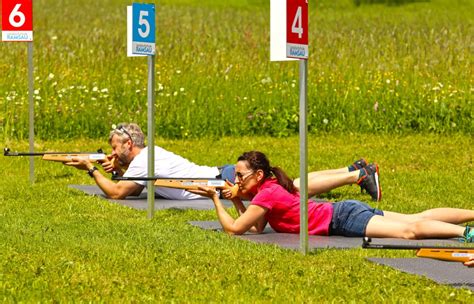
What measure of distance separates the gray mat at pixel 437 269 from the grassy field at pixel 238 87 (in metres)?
11.0

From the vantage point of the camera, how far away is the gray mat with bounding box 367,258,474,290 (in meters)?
9.26

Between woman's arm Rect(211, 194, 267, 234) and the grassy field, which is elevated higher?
the grassy field

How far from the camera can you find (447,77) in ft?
77.0

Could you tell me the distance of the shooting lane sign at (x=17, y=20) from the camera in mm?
16484

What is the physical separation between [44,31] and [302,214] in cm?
2305

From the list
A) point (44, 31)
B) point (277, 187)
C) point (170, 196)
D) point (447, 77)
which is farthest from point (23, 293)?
point (44, 31)

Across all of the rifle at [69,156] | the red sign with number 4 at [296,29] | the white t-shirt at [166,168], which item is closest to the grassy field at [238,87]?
the rifle at [69,156]

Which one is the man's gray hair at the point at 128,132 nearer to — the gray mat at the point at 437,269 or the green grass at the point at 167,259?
the green grass at the point at 167,259

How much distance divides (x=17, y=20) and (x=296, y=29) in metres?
7.20

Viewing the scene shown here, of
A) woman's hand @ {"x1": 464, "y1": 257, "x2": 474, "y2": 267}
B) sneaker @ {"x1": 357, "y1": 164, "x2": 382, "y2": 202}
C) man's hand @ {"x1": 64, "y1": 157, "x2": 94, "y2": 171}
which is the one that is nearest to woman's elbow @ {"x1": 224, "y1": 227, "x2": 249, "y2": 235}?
woman's hand @ {"x1": 464, "y1": 257, "x2": 474, "y2": 267}

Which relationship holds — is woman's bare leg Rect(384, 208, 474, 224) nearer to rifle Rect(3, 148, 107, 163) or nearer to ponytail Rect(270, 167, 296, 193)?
ponytail Rect(270, 167, 296, 193)

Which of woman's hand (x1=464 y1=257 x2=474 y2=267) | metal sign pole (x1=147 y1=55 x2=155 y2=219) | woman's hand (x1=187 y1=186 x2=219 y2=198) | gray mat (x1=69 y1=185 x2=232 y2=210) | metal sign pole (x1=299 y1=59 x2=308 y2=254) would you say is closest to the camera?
woman's hand (x1=464 y1=257 x2=474 y2=267)

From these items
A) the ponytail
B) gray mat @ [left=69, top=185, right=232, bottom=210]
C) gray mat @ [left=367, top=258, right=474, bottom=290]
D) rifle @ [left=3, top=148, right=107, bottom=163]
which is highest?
the ponytail

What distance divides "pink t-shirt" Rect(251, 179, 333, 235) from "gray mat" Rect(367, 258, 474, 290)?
1.59 meters
